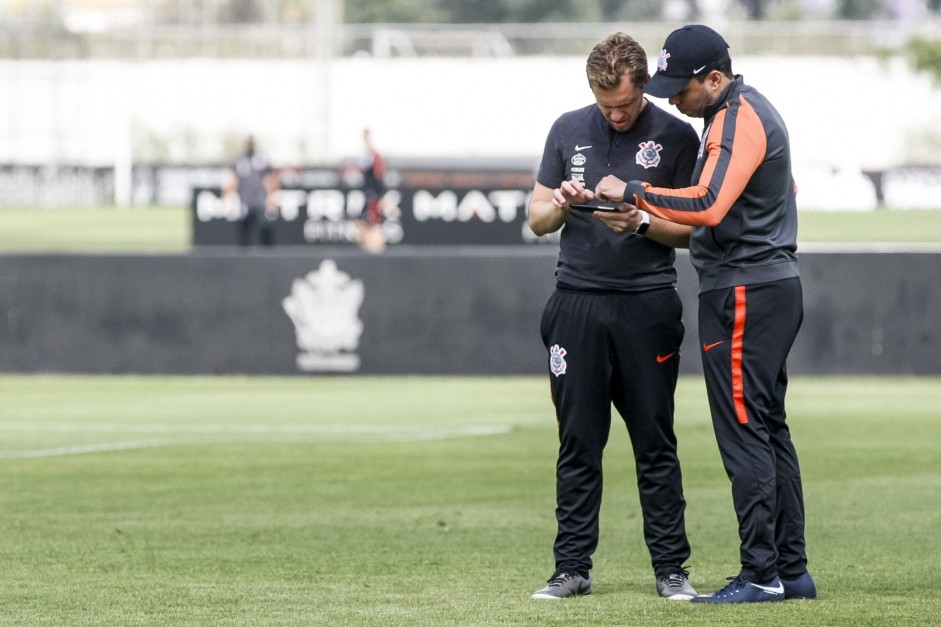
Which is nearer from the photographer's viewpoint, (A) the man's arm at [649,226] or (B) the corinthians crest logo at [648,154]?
(A) the man's arm at [649,226]

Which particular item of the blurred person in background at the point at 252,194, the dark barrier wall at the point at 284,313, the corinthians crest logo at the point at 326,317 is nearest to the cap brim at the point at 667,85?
the dark barrier wall at the point at 284,313

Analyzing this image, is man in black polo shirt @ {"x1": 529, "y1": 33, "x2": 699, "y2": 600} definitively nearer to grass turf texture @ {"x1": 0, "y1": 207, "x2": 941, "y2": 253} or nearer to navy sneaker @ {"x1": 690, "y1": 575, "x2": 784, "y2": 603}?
navy sneaker @ {"x1": 690, "y1": 575, "x2": 784, "y2": 603}

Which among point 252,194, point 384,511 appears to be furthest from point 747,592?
point 252,194

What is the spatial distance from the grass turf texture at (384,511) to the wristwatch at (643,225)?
4.48ft

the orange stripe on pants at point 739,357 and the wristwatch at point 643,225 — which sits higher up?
the wristwatch at point 643,225

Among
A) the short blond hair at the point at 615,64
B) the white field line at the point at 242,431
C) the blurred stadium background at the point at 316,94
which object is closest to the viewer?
the short blond hair at the point at 615,64

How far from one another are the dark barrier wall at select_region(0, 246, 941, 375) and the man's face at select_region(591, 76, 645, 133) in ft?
34.4

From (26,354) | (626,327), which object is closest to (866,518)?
(626,327)

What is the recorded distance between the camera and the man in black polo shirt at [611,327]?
636 centimetres

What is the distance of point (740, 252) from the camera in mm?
6098

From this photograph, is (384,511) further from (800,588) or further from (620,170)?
(620,170)

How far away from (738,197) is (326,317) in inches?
439

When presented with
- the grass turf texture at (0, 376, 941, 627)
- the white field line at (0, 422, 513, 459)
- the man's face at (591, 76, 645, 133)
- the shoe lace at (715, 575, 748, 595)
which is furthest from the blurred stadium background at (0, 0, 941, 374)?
the shoe lace at (715, 575, 748, 595)

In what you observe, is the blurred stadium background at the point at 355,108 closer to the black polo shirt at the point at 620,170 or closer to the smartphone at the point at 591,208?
the black polo shirt at the point at 620,170
